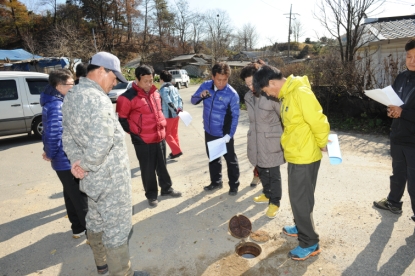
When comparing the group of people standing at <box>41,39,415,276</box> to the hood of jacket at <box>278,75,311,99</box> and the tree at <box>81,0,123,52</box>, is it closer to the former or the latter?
the hood of jacket at <box>278,75,311,99</box>

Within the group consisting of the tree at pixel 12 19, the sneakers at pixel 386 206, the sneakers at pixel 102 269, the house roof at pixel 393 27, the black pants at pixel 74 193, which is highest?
the tree at pixel 12 19

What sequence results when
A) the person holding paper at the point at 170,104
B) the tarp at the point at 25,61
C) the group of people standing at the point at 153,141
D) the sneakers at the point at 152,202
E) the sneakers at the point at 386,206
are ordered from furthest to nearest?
1. the tarp at the point at 25,61
2. the person holding paper at the point at 170,104
3. the sneakers at the point at 152,202
4. the sneakers at the point at 386,206
5. the group of people standing at the point at 153,141

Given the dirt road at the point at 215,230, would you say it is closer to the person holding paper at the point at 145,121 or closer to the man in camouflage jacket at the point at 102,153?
the person holding paper at the point at 145,121

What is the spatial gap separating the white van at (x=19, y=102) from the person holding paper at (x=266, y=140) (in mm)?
7288

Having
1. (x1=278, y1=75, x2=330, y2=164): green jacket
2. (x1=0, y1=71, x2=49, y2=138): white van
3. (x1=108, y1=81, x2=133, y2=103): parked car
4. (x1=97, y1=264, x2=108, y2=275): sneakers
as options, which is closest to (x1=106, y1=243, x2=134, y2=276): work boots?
(x1=97, y1=264, x2=108, y2=275): sneakers

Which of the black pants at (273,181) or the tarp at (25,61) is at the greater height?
the tarp at (25,61)

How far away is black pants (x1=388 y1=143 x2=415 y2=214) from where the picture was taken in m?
2.88

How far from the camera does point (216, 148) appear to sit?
366 cm

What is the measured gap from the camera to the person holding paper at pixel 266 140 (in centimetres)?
328

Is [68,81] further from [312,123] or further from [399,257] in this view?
[399,257]

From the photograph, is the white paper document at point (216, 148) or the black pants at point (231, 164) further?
the black pants at point (231, 164)

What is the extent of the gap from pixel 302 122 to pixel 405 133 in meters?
1.39

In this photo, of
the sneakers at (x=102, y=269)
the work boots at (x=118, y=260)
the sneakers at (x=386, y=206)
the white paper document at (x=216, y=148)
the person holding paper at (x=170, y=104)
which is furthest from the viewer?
the person holding paper at (x=170, y=104)

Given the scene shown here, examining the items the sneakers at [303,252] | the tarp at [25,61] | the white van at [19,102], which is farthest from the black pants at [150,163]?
the tarp at [25,61]
